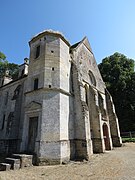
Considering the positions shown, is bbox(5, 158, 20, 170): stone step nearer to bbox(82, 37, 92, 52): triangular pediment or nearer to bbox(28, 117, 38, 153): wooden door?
bbox(28, 117, 38, 153): wooden door

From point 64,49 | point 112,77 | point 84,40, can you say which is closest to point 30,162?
point 64,49

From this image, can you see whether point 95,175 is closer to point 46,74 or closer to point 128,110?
point 46,74

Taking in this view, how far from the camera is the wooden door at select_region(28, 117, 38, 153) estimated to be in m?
11.1

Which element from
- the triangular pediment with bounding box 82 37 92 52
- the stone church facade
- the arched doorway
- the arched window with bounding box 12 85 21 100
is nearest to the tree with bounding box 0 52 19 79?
the arched window with bounding box 12 85 21 100

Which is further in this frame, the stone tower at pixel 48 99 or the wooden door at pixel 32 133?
the wooden door at pixel 32 133

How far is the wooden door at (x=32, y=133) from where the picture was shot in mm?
11133

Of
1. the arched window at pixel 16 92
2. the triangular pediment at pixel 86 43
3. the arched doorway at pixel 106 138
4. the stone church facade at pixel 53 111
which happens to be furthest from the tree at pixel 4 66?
the arched doorway at pixel 106 138

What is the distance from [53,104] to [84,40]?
42.2 feet

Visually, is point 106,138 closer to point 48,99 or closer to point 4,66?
point 48,99

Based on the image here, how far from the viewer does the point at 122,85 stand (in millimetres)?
27266

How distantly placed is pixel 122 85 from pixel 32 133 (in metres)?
21.6

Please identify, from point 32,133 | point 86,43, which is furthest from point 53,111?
point 86,43

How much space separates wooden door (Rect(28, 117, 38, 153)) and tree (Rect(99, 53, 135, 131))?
779 inches

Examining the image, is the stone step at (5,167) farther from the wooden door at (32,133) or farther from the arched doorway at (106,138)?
the arched doorway at (106,138)
